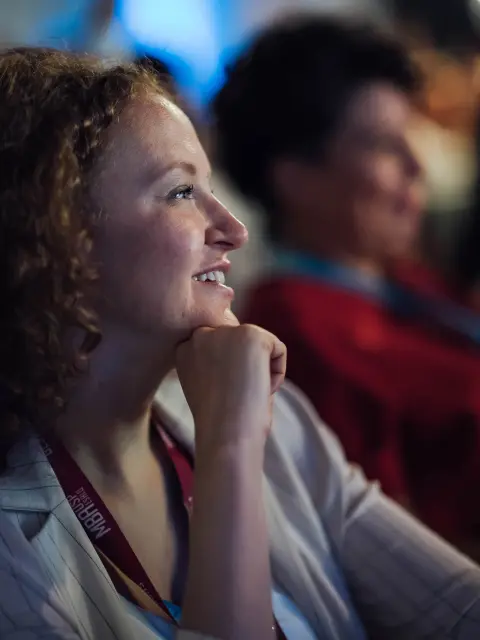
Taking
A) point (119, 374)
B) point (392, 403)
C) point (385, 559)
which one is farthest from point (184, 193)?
point (392, 403)

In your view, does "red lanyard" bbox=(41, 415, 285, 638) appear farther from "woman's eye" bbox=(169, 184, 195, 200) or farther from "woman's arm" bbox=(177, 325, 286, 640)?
"woman's eye" bbox=(169, 184, 195, 200)

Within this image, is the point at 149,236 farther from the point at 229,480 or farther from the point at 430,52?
the point at 430,52

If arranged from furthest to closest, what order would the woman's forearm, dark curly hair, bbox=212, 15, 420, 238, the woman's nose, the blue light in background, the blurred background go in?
the blurred background, the blue light in background, dark curly hair, bbox=212, 15, 420, 238, the woman's nose, the woman's forearm

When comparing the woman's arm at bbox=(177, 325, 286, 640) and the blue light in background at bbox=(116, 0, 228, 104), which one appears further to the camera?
the blue light in background at bbox=(116, 0, 228, 104)

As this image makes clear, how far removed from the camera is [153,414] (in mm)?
795

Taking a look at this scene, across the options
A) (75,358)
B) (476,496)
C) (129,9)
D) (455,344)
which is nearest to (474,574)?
(476,496)

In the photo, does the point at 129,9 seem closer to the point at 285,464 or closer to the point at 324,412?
the point at 324,412

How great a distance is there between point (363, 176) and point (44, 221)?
0.74 metres

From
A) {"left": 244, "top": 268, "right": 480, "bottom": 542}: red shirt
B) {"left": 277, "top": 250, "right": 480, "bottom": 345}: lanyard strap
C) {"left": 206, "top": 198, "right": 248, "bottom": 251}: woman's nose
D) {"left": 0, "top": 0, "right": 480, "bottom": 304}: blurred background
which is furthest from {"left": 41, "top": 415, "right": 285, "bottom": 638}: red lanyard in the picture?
{"left": 0, "top": 0, "right": 480, "bottom": 304}: blurred background

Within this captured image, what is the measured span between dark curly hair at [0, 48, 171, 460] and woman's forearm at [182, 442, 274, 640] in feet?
0.54

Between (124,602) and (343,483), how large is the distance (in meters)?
0.31

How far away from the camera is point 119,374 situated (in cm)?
66

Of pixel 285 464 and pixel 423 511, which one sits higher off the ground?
pixel 285 464

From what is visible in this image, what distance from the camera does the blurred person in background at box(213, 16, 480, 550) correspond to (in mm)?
1078
